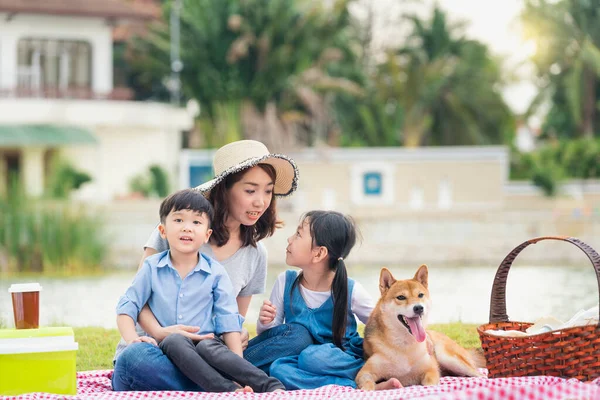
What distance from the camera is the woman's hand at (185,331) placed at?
5016 millimetres

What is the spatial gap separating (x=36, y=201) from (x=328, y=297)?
1229 centimetres

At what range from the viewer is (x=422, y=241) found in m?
23.0

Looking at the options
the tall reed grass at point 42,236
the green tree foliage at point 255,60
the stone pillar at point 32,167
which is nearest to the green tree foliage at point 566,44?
the green tree foliage at point 255,60

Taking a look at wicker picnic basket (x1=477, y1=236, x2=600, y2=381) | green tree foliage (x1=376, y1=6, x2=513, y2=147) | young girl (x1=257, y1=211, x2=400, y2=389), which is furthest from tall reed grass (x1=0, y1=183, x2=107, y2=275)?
green tree foliage (x1=376, y1=6, x2=513, y2=147)

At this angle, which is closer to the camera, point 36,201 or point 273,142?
point 36,201

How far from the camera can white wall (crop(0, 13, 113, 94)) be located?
30.7m

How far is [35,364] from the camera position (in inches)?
187

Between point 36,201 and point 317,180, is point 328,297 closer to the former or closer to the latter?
point 36,201

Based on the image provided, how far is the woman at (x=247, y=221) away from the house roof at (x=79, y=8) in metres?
25.7

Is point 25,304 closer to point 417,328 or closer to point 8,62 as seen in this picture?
point 417,328

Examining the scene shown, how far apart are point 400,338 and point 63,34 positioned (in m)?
27.9

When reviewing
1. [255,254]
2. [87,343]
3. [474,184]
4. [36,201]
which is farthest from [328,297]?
[474,184]

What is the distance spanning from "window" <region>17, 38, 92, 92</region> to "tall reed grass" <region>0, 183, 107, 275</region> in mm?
14276

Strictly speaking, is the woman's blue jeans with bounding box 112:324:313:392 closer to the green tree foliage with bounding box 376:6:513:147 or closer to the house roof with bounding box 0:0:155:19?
the house roof with bounding box 0:0:155:19
